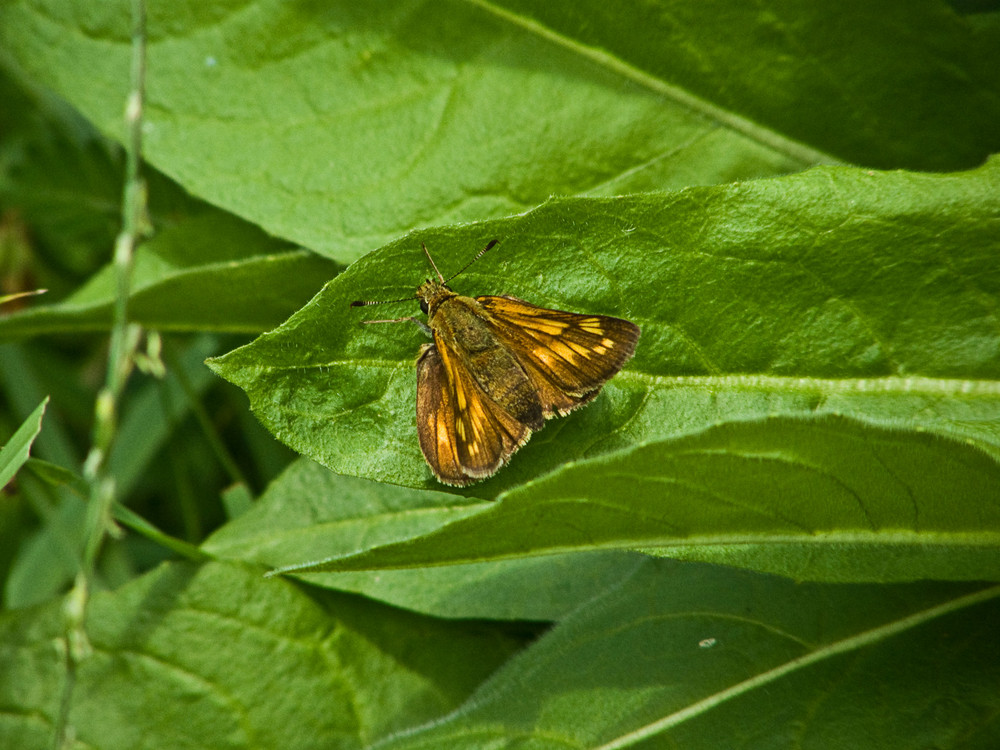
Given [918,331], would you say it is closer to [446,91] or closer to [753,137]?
[753,137]

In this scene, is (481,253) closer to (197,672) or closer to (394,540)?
(394,540)

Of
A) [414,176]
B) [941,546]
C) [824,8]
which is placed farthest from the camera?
[414,176]

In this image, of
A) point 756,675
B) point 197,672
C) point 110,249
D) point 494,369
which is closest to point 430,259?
point 494,369

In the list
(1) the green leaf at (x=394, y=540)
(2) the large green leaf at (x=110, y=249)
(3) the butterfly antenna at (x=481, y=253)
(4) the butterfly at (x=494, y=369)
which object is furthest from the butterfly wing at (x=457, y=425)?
(2) the large green leaf at (x=110, y=249)

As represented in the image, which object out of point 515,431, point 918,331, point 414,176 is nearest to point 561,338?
point 515,431

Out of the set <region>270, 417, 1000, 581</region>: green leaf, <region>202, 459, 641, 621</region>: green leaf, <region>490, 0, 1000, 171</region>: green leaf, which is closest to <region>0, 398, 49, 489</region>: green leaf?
<region>202, 459, 641, 621</region>: green leaf

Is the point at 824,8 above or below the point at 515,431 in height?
above
